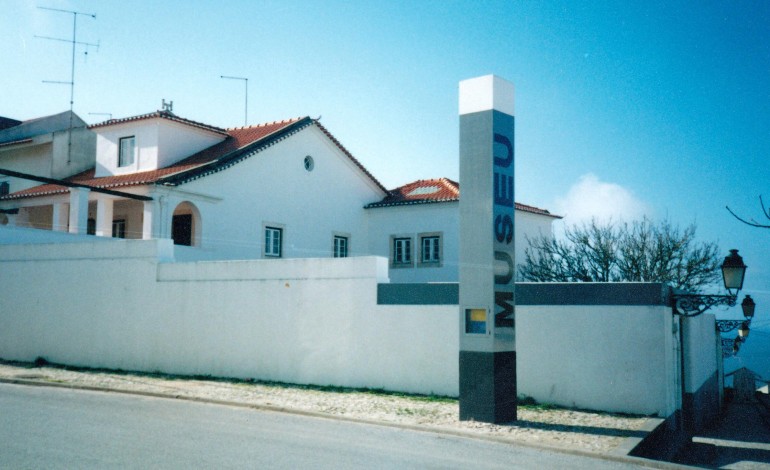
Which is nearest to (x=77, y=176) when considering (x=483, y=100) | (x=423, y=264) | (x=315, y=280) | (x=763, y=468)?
(x=423, y=264)

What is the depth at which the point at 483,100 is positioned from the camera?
459 inches

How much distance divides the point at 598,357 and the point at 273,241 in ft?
52.8

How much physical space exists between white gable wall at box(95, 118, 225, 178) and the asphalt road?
603 inches

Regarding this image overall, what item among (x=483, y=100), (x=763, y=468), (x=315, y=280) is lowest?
(x=763, y=468)

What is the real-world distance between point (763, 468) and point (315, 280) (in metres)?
9.31

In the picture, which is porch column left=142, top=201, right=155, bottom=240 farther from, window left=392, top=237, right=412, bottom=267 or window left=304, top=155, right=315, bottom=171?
window left=392, top=237, right=412, bottom=267

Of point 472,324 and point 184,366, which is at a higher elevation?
point 472,324

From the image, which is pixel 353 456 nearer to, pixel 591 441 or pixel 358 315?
pixel 591 441

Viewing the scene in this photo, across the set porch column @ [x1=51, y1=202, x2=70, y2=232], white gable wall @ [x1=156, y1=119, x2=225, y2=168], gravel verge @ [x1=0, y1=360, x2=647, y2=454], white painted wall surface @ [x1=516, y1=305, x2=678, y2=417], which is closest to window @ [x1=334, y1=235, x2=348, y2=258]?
white gable wall @ [x1=156, y1=119, x2=225, y2=168]

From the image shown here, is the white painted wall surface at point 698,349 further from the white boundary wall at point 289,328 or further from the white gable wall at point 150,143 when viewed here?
the white gable wall at point 150,143

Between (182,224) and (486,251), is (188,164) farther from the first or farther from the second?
(486,251)

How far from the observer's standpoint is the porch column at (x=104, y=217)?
24.0m

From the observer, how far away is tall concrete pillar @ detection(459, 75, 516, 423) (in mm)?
11266

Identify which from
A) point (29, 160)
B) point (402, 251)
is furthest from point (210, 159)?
point (29, 160)
